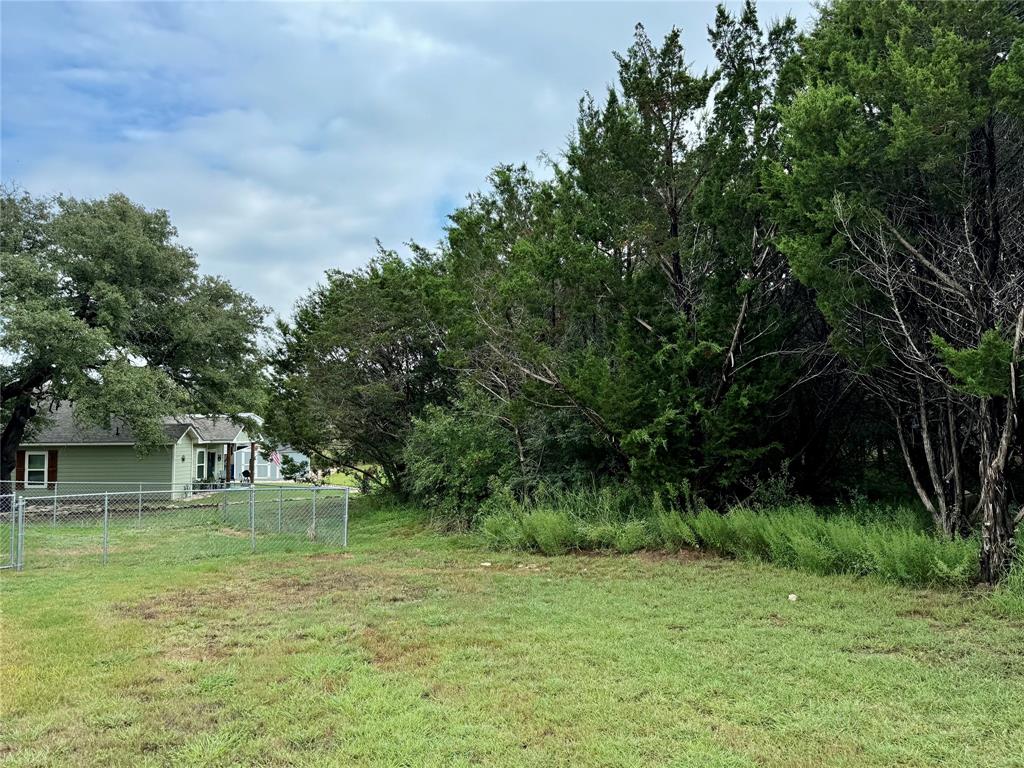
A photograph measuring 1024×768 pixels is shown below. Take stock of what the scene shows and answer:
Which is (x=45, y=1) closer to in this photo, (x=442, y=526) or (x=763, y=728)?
(x=763, y=728)

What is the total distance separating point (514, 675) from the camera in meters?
4.13

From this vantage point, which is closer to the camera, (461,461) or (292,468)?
(461,461)

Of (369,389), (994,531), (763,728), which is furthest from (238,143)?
(994,531)

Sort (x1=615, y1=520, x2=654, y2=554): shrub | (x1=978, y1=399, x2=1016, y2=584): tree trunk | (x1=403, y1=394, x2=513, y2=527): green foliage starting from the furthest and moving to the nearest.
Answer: (x1=403, y1=394, x2=513, y2=527): green foliage → (x1=615, y1=520, x2=654, y2=554): shrub → (x1=978, y1=399, x2=1016, y2=584): tree trunk

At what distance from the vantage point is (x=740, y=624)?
5277mm

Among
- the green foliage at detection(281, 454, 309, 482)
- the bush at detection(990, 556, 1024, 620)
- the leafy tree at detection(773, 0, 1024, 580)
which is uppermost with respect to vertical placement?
the leafy tree at detection(773, 0, 1024, 580)

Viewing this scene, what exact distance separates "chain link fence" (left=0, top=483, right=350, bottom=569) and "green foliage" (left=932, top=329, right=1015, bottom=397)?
27.4 ft

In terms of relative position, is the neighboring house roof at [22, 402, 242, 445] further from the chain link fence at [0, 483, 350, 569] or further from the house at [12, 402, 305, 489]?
the chain link fence at [0, 483, 350, 569]

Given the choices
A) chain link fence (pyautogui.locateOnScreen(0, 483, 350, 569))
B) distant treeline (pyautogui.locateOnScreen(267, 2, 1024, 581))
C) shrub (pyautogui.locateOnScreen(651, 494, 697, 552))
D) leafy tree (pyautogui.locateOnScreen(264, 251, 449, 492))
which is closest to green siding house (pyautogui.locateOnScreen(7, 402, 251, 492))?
chain link fence (pyautogui.locateOnScreen(0, 483, 350, 569))

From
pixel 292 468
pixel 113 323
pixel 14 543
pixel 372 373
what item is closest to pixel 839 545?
pixel 14 543

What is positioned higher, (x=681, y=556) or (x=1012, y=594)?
(x=1012, y=594)

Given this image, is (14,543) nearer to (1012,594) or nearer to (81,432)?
(1012,594)

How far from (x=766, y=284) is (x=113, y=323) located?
59.4 feet

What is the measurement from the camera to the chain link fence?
389 inches
